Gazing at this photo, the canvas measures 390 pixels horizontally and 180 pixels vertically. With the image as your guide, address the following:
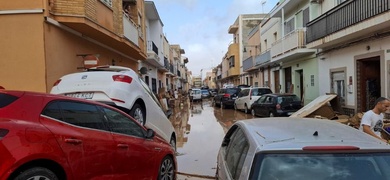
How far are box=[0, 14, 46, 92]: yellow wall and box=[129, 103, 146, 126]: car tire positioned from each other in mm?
2748

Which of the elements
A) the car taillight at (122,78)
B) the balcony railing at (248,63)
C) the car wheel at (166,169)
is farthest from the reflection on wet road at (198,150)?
the balcony railing at (248,63)

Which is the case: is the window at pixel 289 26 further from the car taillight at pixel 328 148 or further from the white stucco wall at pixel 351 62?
the car taillight at pixel 328 148

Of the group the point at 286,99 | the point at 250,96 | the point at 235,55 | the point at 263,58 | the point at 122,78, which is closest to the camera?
the point at 122,78

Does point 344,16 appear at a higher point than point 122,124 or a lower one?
higher

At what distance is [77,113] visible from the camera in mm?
3861

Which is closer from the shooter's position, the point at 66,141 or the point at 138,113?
the point at 66,141

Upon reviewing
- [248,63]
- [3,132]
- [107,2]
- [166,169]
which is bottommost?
[166,169]

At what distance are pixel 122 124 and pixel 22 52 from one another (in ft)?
15.2

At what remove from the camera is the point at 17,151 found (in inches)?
114

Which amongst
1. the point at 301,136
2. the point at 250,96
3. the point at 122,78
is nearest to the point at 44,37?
the point at 122,78

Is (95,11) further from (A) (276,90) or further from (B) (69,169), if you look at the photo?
(A) (276,90)

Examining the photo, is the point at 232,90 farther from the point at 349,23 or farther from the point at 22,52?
the point at 22,52

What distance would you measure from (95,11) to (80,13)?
1093 mm

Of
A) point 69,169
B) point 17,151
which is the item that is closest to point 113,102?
point 69,169
